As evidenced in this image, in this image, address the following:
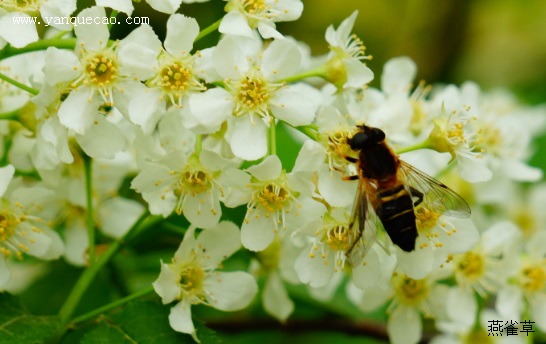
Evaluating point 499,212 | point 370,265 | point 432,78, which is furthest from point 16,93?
point 432,78

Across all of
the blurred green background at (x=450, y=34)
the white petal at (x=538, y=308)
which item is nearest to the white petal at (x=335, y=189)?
the white petal at (x=538, y=308)

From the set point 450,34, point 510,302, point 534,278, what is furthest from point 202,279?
point 450,34

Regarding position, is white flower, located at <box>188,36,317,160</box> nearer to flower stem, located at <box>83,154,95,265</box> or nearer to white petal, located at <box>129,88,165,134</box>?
white petal, located at <box>129,88,165,134</box>

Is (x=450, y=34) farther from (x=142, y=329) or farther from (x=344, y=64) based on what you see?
(x=142, y=329)

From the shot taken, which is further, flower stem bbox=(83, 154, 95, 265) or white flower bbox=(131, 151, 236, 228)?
flower stem bbox=(83, 154, 95, 265)

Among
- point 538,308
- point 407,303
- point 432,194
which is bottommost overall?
point 538,308

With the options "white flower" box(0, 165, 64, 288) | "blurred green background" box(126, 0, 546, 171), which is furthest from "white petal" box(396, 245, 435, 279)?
"blurred green background" box(126, 0, 546, 171)
